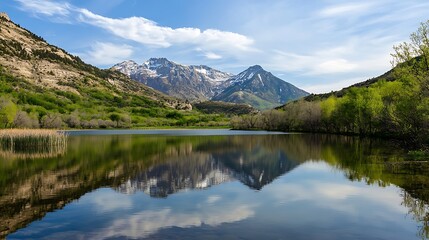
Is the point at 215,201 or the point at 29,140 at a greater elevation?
the point at 29,140

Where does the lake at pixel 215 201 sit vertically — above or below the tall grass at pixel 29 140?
below

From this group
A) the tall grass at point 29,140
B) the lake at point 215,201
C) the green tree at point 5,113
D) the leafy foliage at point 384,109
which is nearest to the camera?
the lake at point 215,201

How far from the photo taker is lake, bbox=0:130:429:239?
18500 millimetres

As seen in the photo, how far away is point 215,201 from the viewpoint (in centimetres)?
2622

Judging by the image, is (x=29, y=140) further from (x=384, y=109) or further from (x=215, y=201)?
(x=384, y=109)

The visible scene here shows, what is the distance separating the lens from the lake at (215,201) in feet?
60.7

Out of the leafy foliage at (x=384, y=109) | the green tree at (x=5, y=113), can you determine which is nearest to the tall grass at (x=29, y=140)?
the green tree at (x=5, y=113)

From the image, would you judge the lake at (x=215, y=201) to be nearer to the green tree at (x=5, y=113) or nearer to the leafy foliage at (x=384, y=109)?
the leafy foliage at (x=384, y=109)

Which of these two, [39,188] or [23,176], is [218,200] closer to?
[39,188]

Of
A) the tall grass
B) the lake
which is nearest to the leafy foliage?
the lake

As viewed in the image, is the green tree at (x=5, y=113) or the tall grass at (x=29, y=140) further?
the green tree at (x=5, y=113)

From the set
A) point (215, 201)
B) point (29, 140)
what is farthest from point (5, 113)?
point (215, 201)

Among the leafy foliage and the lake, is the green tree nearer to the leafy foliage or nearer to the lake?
the lake

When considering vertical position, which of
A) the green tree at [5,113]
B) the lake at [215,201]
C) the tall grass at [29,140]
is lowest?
the lake at [215,201]
